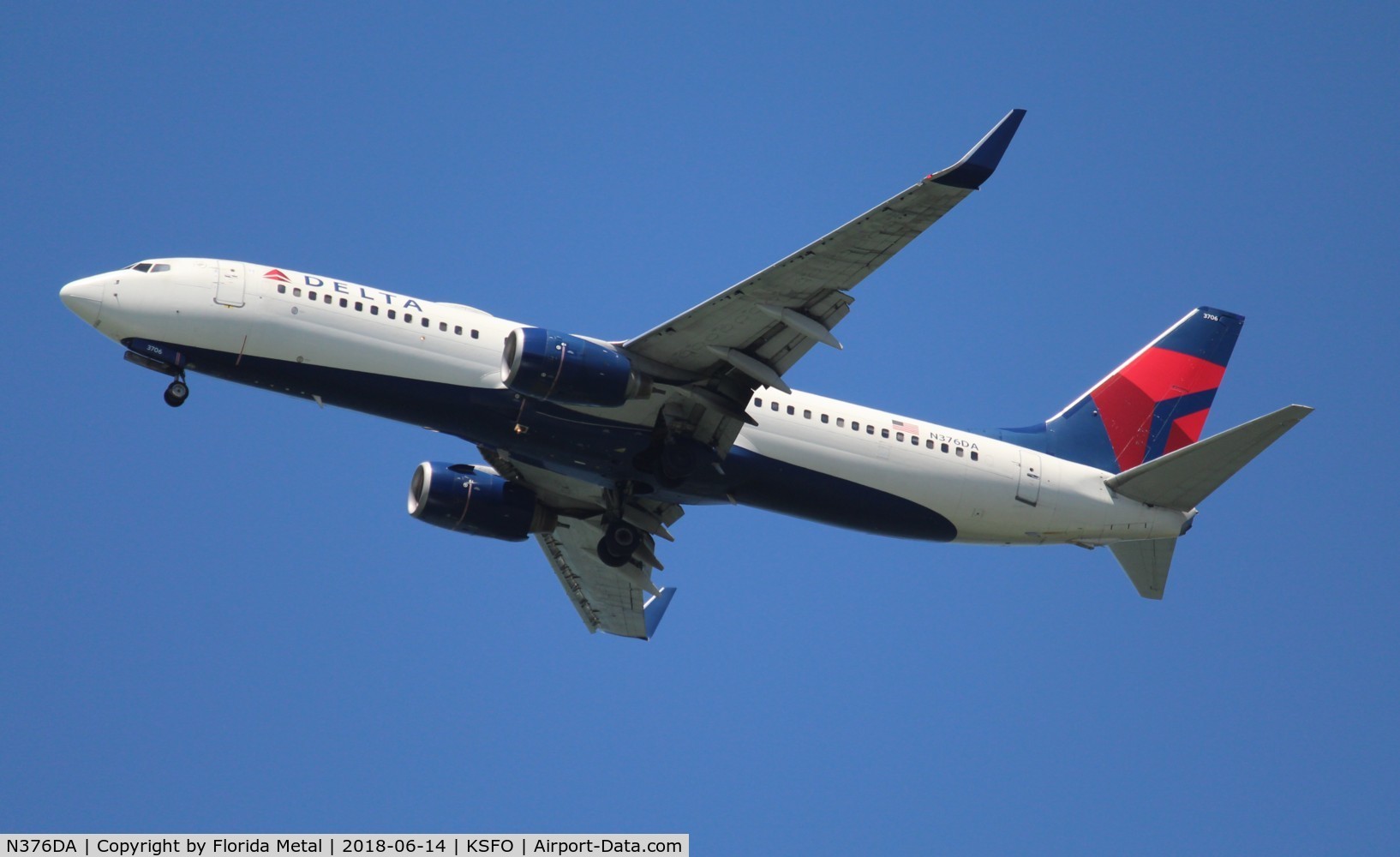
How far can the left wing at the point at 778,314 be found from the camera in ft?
97.6

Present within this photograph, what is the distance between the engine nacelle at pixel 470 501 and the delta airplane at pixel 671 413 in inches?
2.0

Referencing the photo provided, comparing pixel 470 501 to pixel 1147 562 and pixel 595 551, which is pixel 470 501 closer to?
pixel 595 551

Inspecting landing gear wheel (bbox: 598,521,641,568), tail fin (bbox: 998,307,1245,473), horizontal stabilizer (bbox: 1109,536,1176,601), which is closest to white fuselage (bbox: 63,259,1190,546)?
landing gear wheel (bbox: 598,521,641,568)

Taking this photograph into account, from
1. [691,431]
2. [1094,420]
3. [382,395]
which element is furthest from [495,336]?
[1094,420]

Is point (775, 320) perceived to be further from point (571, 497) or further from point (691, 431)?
point (571, 497)

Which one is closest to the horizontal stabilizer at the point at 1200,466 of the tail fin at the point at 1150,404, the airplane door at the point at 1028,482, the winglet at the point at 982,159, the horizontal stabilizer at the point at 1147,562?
the horizontal stabilizer at the point at 1147,562

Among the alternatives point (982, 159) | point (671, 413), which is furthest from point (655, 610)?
point (982, 159)

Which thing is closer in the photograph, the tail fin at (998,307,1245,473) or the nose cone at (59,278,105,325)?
the nose cone at (59,278,105,325)

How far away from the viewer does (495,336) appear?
35344 mm

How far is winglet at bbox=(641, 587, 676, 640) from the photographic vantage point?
45.0m

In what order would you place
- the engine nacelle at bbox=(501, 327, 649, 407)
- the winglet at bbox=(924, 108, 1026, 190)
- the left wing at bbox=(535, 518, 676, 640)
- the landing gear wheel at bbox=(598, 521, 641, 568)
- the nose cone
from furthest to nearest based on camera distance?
the left wing at bbox=(535, 518, 676, 640), the landing gear wheel at bbox=(598, 521, 641, 568), the nose cone, the engine nacelle at bbox=(501, 327, 649, 407), the winglet at bbox=(924, 108, 1026, 190)

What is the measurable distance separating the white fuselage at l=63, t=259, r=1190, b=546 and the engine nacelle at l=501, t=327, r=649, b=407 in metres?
1.40

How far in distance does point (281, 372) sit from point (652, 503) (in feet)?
34.6

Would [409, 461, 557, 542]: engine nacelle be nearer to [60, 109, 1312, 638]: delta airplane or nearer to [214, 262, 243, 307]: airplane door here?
[60, 109, 1312, 638]: delta airplane
